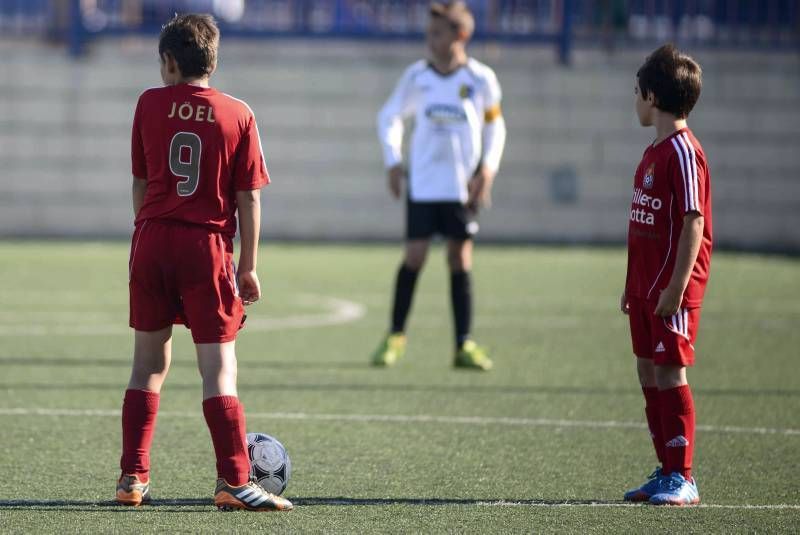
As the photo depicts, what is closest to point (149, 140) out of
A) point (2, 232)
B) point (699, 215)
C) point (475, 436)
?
point (699, 215)

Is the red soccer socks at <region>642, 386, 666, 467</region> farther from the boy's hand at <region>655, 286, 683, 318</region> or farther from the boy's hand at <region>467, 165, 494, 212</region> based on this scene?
the boy's hand at <region>467, 165, 494, 212</region>

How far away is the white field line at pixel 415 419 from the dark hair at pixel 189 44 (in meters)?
2.32

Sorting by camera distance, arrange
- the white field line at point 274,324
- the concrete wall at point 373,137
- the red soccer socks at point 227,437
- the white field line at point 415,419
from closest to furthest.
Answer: the red soccer socks at point 227,437
the white field line at point 415,419
the white field line at point 274,324
the concrete wall at point 373,137

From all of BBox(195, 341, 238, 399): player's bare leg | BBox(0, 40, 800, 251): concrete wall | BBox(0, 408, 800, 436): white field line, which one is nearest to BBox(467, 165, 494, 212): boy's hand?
BBox(0, 408, 800, 436): white field line

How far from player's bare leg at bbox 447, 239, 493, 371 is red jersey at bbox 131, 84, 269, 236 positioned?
381 centimetres

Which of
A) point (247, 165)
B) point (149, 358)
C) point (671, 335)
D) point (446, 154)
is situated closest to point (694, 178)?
point (671, 335)

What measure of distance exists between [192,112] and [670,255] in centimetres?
169

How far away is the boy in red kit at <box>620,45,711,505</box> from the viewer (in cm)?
473

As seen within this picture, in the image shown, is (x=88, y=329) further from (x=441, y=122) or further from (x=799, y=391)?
(x=799, y=391)

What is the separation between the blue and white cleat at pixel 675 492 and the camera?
4.73 metres

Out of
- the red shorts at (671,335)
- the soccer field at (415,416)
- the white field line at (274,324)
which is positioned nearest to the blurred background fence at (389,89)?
the soccer field at (415,416)

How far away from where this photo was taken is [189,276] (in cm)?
453

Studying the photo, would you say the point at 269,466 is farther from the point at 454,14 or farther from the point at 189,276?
the point at 454,14

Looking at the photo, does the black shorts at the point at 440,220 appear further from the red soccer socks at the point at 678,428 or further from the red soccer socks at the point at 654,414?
the red soccer socks at the point at 678,428
